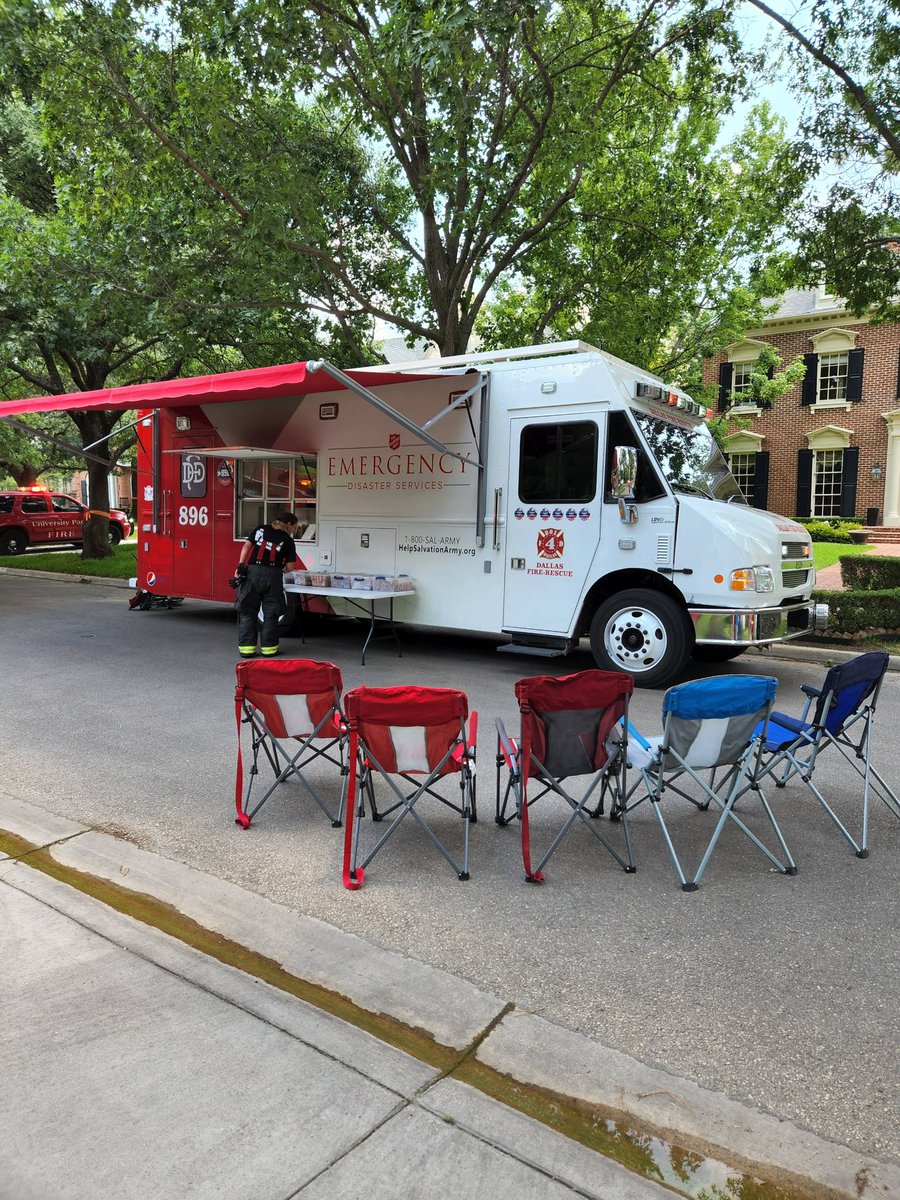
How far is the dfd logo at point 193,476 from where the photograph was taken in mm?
11562

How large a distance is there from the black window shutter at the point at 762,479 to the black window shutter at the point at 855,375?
3145mm

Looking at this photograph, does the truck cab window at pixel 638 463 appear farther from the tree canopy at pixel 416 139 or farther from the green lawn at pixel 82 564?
the green lawn at pixel 82 564

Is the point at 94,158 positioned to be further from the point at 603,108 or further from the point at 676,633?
the point at 676,633

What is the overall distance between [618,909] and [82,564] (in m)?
19.4

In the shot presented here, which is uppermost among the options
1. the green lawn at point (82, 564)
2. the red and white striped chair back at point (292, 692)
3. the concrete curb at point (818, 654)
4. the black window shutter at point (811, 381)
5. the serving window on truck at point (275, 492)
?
the black window shutter at point (811, 381)

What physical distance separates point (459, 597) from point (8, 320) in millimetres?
13431

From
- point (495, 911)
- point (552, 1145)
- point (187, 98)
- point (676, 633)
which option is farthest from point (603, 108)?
point (552, 1145)

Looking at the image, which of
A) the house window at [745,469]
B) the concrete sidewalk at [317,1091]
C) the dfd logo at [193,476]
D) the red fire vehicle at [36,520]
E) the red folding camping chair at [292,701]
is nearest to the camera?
the concrete sidewalk at [317,1091]

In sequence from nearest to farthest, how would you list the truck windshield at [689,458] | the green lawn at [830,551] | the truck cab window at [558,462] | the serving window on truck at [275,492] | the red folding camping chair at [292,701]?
the red folding camping chair at [292,701]
the truck windshield at [689,458]
the truck cab window at [558,462]
the serving window on truck at [275,492]
the green lawn at [830,551]

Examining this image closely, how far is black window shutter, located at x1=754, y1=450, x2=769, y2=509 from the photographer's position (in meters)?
28.0

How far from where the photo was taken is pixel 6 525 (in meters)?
25.3

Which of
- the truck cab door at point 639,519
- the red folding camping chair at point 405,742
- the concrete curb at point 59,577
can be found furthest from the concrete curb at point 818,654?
the concrete curb at point 59,577

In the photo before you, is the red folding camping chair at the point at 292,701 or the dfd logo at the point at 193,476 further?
the dfd logo at the point at 193,476

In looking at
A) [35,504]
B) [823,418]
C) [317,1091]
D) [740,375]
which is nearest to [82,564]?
[35,504]
